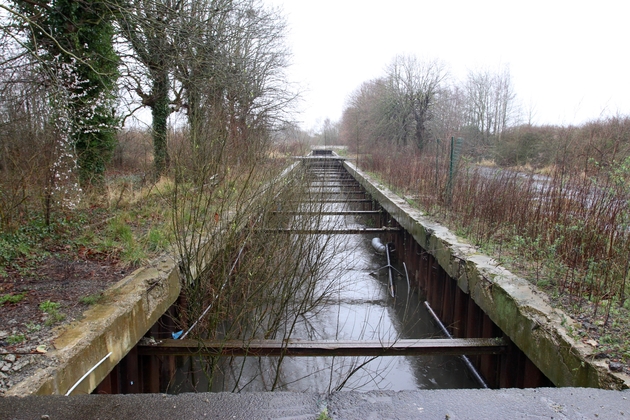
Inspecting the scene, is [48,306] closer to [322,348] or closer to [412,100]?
[322,348]

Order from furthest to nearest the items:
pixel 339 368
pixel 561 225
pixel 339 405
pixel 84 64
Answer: pixel 84 64 → pixel 339 368 → pixel 561 225 → pixel 339 405

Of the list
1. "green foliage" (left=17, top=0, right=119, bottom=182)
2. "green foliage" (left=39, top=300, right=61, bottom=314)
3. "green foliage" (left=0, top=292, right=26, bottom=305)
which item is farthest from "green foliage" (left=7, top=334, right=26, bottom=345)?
"green foliage" (left=17, top=0, right=119, bottom=182)

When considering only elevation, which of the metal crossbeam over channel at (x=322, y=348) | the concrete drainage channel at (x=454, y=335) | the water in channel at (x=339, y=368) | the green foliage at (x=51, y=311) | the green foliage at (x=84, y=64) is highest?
the green foliage at (x=84, y=64)

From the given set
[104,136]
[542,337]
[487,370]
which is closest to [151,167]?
[104,136]

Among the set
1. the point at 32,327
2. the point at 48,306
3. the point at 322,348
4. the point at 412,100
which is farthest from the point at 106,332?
the point at 412,100

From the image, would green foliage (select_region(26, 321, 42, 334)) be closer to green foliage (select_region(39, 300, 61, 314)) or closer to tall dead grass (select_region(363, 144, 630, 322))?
green foliage (select_region(39, 300, 61, 314))

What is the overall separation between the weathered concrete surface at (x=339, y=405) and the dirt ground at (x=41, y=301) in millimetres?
349

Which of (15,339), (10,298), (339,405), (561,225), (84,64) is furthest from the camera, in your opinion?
(84,64)

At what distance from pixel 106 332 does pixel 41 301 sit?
758mm

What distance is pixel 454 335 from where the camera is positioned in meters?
5.02

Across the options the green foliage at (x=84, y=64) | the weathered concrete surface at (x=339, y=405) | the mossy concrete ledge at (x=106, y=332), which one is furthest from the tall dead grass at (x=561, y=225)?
the green foliage at (x=84, y=64)

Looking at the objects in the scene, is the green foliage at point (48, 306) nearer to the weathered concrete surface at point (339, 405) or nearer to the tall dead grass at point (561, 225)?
the weathered concrete surface at point (339, 405)

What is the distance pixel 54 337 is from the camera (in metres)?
2.50

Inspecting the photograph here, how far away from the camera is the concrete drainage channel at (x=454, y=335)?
1986mm
